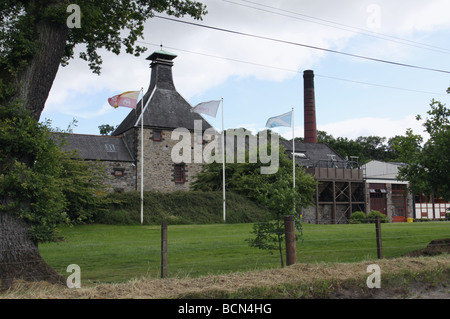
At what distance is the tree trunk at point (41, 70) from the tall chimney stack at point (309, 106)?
4248 centimetres

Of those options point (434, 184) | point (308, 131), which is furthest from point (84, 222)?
point (308, 131)

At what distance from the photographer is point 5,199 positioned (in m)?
9.31

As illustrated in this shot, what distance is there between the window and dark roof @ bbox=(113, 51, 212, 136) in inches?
136

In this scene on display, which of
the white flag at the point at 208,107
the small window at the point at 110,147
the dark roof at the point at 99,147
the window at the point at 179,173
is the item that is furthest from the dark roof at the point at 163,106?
the white flag at the point at 208,107

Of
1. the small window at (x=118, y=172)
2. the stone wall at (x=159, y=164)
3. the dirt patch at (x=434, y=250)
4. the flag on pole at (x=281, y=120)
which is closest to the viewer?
the dirt patch at (x=434, y=250)

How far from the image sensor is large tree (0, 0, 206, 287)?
9180 mm

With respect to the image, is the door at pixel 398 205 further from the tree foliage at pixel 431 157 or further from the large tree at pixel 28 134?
the large tree at pixel 28 134

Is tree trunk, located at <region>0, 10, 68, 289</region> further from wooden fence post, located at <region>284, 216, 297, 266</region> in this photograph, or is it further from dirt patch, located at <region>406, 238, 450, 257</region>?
dirt patch, located at <region>406, 238, 450, 257</region>

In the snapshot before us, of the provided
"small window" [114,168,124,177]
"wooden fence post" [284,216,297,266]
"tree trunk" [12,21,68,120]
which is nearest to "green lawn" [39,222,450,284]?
"wooden fence post" [284,216,297,266]

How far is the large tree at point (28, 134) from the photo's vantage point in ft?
30.1

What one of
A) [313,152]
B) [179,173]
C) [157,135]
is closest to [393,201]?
[313,152]

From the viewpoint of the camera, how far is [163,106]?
39.5m

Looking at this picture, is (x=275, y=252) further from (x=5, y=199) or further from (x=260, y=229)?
(x=5, y=199)
